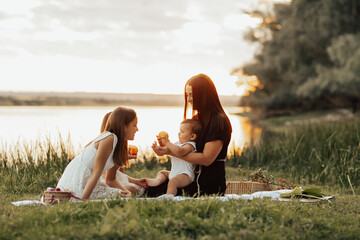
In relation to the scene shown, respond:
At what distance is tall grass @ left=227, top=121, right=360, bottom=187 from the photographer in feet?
23.1

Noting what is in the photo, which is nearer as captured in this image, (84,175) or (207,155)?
(207,155)

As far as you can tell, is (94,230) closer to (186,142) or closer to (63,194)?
(63,194)

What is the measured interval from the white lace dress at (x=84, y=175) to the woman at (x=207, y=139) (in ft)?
2.00

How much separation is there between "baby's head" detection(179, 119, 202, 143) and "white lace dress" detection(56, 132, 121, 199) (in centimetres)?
74

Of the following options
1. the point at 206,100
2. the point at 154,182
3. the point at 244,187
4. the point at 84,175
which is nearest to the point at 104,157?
the point at 84,175

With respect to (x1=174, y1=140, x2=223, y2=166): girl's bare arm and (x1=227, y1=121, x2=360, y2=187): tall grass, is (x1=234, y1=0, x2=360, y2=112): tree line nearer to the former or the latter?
(x1=227, y1=121, x2=360, y2=187): tall grass

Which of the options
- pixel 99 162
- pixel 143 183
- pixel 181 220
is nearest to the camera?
pixel 181 220

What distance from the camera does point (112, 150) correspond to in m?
4.21

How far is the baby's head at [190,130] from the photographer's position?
4.31m

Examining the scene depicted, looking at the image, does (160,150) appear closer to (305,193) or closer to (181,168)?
(181,168)

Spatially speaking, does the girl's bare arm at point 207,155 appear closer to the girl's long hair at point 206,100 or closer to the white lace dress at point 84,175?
the girl's long hair at point 206,100

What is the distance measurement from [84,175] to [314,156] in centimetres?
501

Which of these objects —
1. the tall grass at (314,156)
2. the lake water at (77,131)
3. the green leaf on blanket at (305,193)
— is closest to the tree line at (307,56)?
the lake water at (77,131)

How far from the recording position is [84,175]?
13.9 ft
